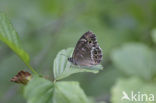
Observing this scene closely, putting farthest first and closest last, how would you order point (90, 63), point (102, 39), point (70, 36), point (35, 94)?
point (70, 36) < point (102, 39) < point (90, 63) < point (35, 94)

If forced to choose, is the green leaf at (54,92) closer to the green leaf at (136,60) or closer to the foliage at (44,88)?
the foliage at (44,88)

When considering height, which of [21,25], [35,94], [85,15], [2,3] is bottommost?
[35,94]

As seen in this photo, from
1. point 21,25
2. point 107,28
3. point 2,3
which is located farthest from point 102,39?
point 2,3

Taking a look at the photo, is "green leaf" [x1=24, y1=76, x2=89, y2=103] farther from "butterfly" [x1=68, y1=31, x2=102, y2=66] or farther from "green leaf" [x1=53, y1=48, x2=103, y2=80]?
"butterfly" [x1=68, y1=31, x2=102, y2=66]

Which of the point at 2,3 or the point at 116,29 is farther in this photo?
the point at 2,3

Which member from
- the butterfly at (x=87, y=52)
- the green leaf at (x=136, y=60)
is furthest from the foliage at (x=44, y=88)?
the green leaf at (x=136, y=60)

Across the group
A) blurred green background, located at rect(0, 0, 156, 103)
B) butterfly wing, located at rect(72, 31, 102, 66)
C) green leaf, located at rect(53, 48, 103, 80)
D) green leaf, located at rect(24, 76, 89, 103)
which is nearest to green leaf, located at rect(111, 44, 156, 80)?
blurred green background, located at rect(0, 0, 156, 103)

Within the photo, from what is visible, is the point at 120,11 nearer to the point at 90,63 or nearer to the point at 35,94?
the point at 90,63
